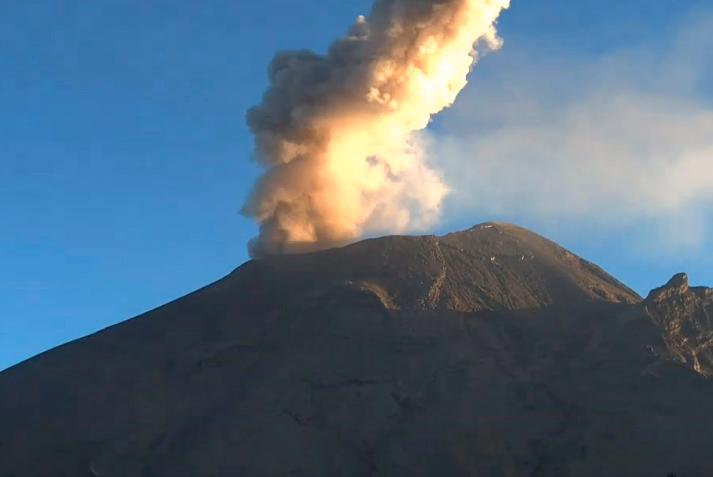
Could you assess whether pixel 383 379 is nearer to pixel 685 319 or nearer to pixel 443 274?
pixel 443 274

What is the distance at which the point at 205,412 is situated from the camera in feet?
250

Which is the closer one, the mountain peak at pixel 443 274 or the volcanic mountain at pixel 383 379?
the volcanic mountain at pixel 383 379

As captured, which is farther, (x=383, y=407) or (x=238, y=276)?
(x=238, y=276)

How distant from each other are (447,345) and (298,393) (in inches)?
408

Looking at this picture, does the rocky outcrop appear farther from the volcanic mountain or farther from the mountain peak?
the mountain peak

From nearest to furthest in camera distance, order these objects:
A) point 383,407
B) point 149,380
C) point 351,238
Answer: point 383,407 → point 149,380 → point 351,238

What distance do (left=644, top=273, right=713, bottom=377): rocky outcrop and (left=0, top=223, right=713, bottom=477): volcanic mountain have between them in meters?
0.12

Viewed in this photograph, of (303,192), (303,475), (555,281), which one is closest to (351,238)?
(303,192)

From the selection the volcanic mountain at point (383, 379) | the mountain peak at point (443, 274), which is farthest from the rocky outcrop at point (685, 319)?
the mountain peak at point (443, 274)

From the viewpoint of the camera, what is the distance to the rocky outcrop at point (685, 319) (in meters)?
80.2

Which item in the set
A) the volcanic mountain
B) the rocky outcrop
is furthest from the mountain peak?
the rocky outcrop

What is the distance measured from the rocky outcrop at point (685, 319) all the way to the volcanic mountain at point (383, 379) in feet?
0.40

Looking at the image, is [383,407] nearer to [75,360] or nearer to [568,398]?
[568,398]

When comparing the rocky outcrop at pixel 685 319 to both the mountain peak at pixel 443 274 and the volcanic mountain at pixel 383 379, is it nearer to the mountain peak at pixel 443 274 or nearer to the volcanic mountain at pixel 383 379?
the volcanic mountain at pixel 383 379
